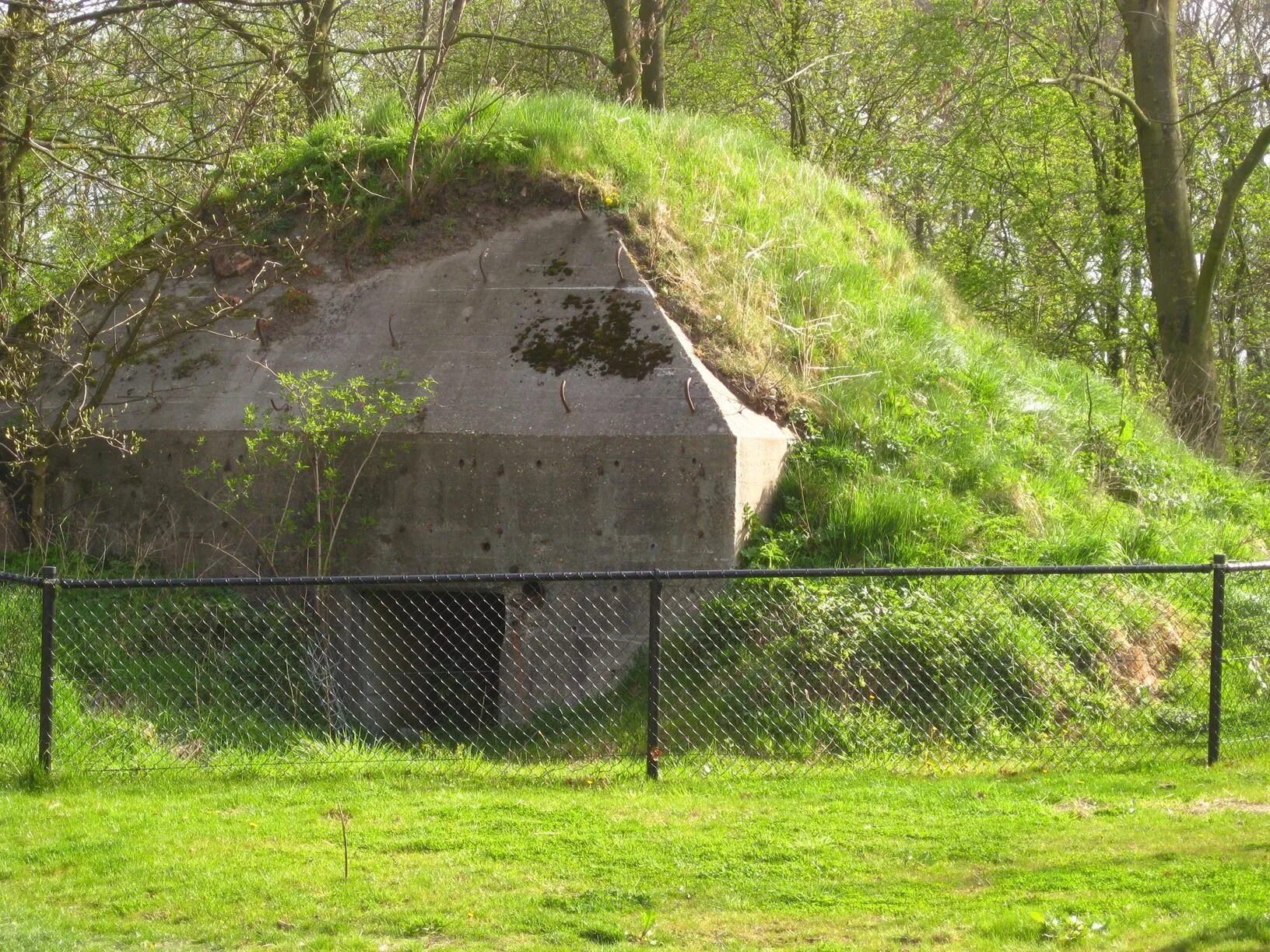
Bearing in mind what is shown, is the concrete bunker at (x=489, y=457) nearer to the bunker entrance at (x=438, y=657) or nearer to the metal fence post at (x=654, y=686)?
the bunker entrance at (x=438, y=657)

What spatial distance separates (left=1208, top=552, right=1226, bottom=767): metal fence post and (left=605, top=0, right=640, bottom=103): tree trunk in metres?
10.1

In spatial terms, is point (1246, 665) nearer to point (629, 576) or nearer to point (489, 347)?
point (629, 576)

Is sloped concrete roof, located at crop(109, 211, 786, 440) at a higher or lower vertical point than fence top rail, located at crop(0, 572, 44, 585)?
higher

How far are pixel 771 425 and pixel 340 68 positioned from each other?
12.1m

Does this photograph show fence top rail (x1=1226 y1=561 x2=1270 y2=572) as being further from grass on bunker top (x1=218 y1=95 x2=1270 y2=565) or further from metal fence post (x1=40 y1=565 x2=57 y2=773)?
metal fence post (x1=40 y1=565 x2=57 y2=773)

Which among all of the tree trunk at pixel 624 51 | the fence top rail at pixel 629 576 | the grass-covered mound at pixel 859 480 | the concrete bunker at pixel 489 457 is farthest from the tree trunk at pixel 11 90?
the tree trunk at pixel 624 51

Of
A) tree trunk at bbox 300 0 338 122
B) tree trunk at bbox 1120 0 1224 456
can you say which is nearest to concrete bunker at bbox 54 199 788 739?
tree trunk at bbox 300 0 338 122

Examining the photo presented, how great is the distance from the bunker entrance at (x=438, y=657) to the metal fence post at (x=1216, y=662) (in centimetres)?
470

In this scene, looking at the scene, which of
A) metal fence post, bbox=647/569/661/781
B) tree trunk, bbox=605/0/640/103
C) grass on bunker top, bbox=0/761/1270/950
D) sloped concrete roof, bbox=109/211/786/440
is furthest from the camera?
tree trunk, bbox=605/0/640/103

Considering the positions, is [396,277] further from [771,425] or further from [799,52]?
[799,52]

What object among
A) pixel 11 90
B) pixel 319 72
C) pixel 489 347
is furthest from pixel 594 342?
pixel 319 72

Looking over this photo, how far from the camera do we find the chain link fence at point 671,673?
6.57m

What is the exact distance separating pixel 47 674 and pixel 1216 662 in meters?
6.31

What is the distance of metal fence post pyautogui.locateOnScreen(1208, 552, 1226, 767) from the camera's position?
21.1 feet
